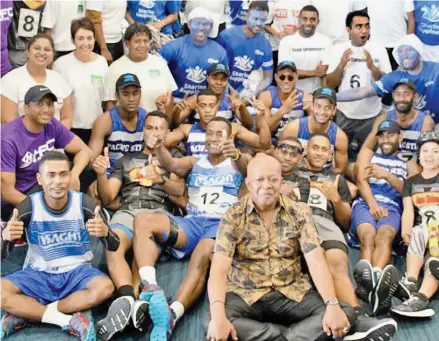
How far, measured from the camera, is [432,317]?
421 cm

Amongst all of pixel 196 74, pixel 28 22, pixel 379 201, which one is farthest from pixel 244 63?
pixel 379 201

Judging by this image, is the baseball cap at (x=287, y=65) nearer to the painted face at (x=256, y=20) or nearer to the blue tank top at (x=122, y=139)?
the painted face at (x=256, y=20)

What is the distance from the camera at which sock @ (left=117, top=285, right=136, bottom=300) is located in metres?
4.09

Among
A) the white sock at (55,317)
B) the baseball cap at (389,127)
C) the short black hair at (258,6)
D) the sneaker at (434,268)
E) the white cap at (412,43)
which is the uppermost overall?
the short black hair at (258,6)

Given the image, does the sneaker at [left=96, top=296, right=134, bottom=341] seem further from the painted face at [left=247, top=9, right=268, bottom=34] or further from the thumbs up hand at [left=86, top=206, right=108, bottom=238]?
the painted face at [left=247, top=9, right=268, bottom=34]

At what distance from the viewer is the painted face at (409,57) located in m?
5.99

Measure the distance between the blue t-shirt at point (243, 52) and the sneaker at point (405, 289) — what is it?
9.09 feet

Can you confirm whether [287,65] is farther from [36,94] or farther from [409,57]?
[36,94]

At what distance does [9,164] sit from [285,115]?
2394 mm

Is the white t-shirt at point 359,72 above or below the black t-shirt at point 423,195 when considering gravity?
above

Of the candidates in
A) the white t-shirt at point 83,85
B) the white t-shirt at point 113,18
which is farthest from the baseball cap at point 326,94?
the white t-shirt at point 113,18

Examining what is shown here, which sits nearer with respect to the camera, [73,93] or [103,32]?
[73,93]

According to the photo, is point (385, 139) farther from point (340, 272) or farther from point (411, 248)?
point (340, 272)

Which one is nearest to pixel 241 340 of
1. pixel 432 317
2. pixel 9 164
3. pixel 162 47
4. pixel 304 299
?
pixel 304 299
